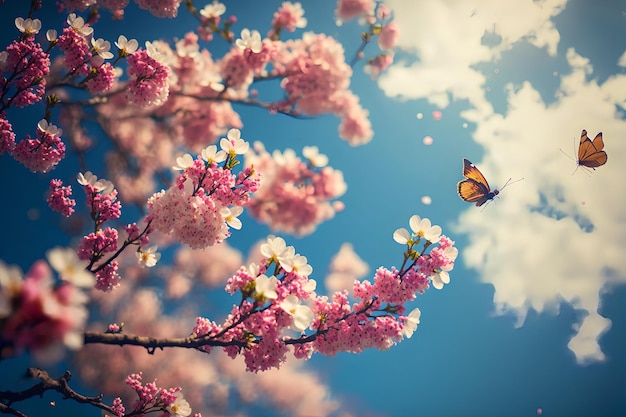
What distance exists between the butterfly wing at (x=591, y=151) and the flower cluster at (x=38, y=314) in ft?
18.4

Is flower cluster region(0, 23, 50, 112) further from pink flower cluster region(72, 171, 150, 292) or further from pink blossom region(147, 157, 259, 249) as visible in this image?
pink blossom region(147, 157, 259, 249)

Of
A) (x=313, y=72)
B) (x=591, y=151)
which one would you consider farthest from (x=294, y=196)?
(x=591, y=151)

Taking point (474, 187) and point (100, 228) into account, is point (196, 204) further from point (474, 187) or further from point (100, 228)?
point (474, 187)

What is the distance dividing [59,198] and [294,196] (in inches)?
126

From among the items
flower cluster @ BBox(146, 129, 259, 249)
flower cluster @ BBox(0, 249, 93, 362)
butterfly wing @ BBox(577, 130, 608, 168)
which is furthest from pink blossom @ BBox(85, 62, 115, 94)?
butterfly wing @ BBox(577, 130, 608, 168)

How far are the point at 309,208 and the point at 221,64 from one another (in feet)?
8.60

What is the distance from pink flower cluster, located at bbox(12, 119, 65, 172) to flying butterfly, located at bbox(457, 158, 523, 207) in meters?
4.45

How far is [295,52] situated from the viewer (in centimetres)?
508

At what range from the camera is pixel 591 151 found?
4.44 metres

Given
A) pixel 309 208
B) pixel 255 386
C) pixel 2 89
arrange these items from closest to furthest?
pixel 2 89 → pixel 309 208 → pixel 255 386

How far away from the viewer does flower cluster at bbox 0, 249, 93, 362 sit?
95 centimetres

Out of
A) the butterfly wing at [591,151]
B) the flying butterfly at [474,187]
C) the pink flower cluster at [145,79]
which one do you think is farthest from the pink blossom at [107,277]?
the butterfly wing at [591,151]

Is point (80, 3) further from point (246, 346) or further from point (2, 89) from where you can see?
point (246, 346)

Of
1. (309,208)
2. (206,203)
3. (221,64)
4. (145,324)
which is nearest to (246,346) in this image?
(206,203)
